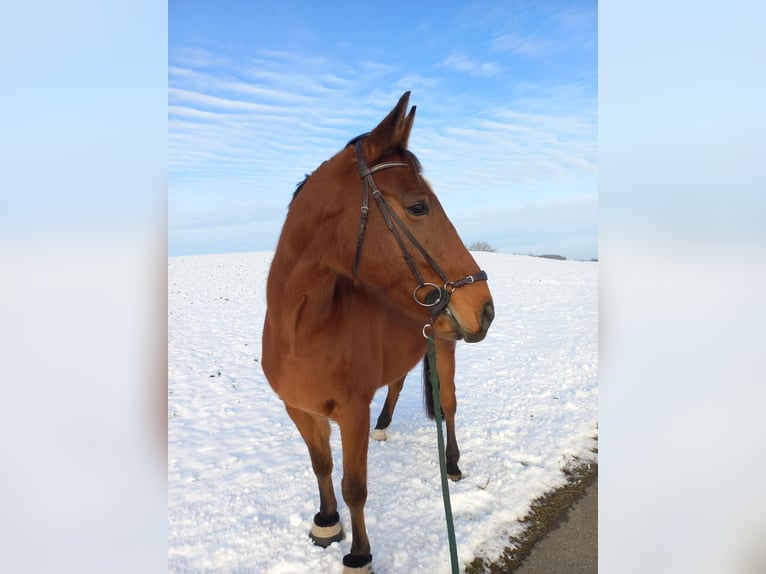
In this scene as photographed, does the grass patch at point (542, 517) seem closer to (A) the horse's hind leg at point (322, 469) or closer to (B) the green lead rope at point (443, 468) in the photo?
(B) the green lead rope at point (443, 468)

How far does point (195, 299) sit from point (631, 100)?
36.6 ft

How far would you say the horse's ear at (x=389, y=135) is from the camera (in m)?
1.70

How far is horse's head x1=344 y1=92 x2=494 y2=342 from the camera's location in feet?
5.38

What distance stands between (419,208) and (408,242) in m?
0.15

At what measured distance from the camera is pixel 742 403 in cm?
97

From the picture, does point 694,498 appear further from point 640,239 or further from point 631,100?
point 631,100

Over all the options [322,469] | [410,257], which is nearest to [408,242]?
[410,257]

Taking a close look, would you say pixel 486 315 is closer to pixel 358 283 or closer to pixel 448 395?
pixel 358 283

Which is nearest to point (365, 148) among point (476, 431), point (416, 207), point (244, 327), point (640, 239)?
point (416, 207)

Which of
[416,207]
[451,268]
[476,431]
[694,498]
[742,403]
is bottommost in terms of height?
[476,431]

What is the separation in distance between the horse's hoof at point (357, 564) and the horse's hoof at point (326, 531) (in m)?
0.24

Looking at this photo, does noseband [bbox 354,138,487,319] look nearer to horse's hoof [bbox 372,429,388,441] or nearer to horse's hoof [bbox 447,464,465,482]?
horse's hoof [bbox 447,464,465,482]

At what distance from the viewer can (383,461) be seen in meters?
3.50

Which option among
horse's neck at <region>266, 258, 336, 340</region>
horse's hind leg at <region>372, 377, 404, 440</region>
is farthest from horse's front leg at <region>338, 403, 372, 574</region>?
horse's hind leg at <region>372, 377, 404, 440</region>
